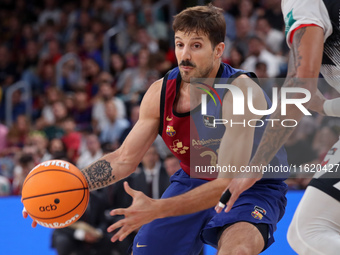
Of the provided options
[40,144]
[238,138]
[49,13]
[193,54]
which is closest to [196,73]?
[193,54]

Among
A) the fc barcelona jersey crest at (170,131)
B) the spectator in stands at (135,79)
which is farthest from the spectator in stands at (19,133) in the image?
the fc barcelona jersey crest at (170,131)

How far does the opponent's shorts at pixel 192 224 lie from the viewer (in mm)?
3914

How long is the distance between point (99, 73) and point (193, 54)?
739 centimetres

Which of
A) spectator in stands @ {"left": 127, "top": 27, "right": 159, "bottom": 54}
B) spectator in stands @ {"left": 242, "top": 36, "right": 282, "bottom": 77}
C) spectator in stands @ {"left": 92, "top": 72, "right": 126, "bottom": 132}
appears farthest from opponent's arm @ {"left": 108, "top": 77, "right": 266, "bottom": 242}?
spectator in stands @ {"left": 127, "top": 27, "right": 159, "bottom": 54}

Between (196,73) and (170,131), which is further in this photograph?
(170,131)

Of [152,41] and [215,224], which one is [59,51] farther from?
[215,224]

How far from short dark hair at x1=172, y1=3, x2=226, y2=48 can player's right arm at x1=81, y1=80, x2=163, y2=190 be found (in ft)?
1.69

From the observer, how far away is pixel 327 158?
335cm

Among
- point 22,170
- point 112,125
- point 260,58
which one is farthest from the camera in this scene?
point 112,125

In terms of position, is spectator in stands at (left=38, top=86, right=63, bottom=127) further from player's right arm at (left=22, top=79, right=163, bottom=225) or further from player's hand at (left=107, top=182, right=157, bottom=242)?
player's hand at (left=107, top=182, right=157, bottom=242)

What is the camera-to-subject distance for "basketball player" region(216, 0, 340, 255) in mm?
3148

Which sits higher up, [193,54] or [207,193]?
[193,54]

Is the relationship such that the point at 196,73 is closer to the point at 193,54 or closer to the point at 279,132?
the point at 193,54

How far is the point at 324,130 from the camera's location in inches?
270
